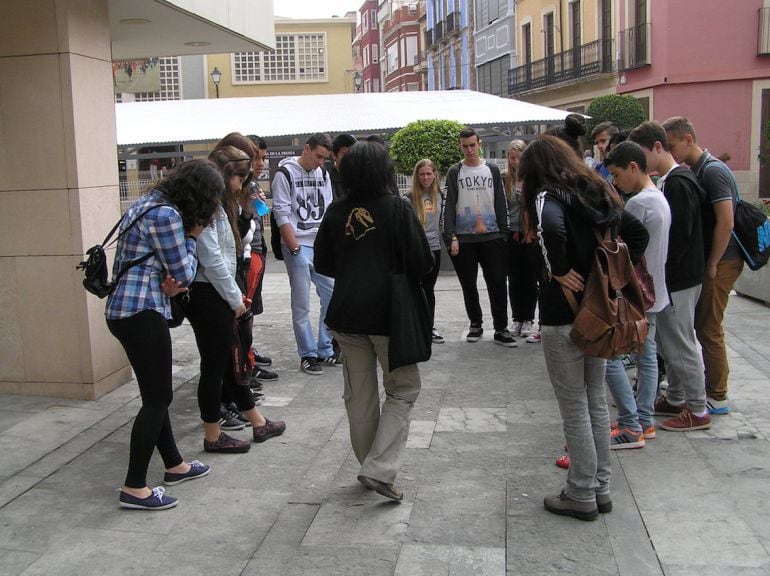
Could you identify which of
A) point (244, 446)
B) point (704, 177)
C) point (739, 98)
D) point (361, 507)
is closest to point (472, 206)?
point (704, 177)

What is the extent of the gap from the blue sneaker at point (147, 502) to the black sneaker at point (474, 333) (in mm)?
4026

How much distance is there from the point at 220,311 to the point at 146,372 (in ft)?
2.22

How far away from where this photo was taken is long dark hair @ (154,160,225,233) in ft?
13.2

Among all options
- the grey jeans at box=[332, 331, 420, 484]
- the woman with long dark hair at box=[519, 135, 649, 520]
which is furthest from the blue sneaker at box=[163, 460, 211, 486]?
the woman with long dark hair at box=[519, 135, 649, 520]

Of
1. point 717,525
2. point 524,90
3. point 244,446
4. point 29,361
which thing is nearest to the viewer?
point 717,525

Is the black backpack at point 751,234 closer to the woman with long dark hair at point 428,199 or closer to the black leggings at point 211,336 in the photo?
the woman with long dark hair at point 428,199

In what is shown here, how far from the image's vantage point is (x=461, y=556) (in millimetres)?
3477

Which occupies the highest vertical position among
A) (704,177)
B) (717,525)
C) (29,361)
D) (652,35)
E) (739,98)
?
(652,35)

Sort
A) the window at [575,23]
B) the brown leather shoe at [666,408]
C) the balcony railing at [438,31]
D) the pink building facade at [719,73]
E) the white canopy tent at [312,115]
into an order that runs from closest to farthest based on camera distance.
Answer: the brown leather shoe at [666,408] < the white canopy tent at [312,115] < the pink building facade at [719,73] < the window at [575,23] < the balcony railing at [438,31]

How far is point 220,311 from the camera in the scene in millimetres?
4531

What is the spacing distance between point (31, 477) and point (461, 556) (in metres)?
2.37

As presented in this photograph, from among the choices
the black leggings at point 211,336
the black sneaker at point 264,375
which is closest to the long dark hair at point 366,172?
the black leggings at point 211,336

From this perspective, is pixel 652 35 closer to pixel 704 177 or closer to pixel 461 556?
pixel 704 177

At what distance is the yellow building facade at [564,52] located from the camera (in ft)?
98.7
